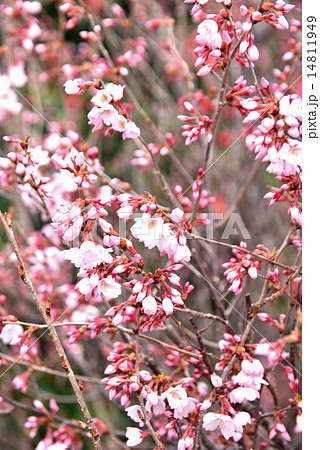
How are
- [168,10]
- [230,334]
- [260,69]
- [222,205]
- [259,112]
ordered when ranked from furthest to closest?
1. [168,10]
2. [260,69]
3. [222,205]
4. [230,334]
5. [259,112]

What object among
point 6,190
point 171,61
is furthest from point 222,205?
point 6,190

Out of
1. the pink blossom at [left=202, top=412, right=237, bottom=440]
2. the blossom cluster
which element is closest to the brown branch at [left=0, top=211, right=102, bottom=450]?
the blossom cluster

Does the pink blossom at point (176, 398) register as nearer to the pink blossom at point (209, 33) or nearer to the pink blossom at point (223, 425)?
the pink blossom at point (223, 425)

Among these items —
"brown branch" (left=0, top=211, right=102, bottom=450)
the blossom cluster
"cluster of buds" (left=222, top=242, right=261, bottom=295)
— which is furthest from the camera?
"cluster of buds" (left=222, top=242, right=261, bottom=295)

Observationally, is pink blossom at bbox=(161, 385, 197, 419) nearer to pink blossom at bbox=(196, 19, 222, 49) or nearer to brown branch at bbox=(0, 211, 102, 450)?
brown branch at bbox=(0, 211, 102, 450)

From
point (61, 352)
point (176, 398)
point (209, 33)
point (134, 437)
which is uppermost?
point (209, 33)

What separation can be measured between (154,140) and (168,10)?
1.34 meters

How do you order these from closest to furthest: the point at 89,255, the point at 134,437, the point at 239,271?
the point at 89,255
the point at 134,437
the point at 239,271

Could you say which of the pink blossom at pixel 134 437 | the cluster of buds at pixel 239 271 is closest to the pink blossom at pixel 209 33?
the cluster of buds at pixel 239 271

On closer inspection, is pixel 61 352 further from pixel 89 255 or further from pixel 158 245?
pixel 158 245

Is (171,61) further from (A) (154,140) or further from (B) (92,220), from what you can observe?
(B) (92,220)

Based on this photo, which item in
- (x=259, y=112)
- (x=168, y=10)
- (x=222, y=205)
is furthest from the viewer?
(x=168, y=10)

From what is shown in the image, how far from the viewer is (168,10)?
13.8ft

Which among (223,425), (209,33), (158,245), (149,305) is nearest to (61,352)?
(149,305)
